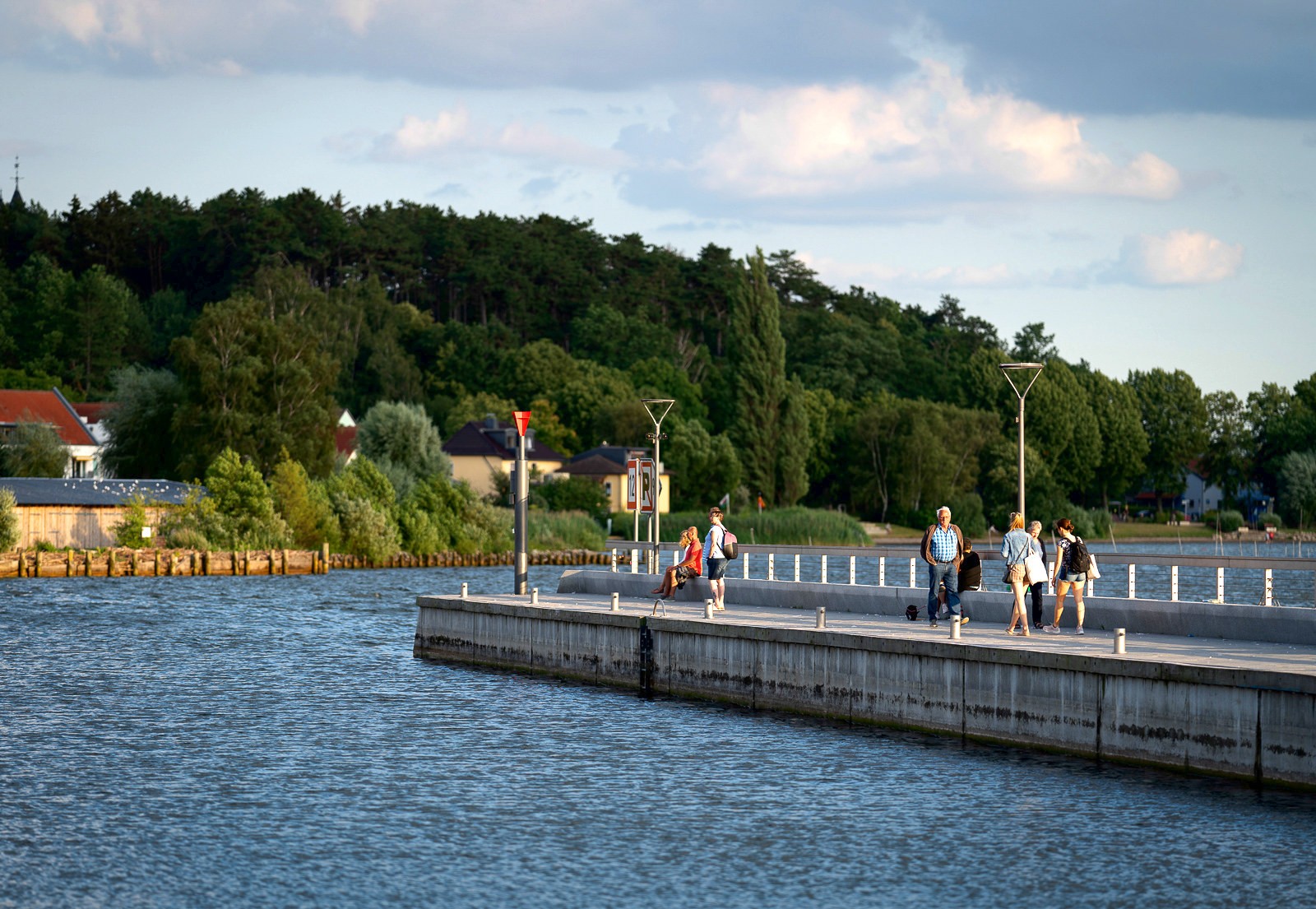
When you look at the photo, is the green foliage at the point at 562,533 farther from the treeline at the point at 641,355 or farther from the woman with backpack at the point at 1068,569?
the woman with backpack at the point at 1068,569

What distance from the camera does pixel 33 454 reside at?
92375mm

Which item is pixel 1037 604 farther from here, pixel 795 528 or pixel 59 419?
pixel 59 419

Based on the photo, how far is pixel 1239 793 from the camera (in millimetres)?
19094

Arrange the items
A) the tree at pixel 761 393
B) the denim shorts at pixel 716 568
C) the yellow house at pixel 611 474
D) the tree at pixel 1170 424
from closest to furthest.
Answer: the denim shorts at pixel 716 568 < the tree at pixel 761 393 < the yellow house at pixel 611 474 < the tree at pixel 1170 424

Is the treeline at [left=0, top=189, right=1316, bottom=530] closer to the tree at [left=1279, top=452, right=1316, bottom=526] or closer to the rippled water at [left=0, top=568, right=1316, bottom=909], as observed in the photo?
the tree at [left=1279, top=452, right=1316, bottom=526]

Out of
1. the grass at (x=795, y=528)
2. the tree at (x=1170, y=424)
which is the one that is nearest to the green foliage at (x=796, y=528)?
the grass at (x=795, y=528)

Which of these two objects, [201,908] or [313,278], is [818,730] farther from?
[313,278]

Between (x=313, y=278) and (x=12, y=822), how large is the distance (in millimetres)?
131489

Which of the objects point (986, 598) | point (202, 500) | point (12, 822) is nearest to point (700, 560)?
point (986, 598)

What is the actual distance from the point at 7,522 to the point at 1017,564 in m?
59.0

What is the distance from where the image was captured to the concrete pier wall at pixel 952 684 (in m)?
19.1

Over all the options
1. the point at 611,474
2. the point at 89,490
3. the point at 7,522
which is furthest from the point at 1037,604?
the point at 611,474

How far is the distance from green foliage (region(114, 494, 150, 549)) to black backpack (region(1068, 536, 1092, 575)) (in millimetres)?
61047

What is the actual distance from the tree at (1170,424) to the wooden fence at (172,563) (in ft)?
Answer: 311
